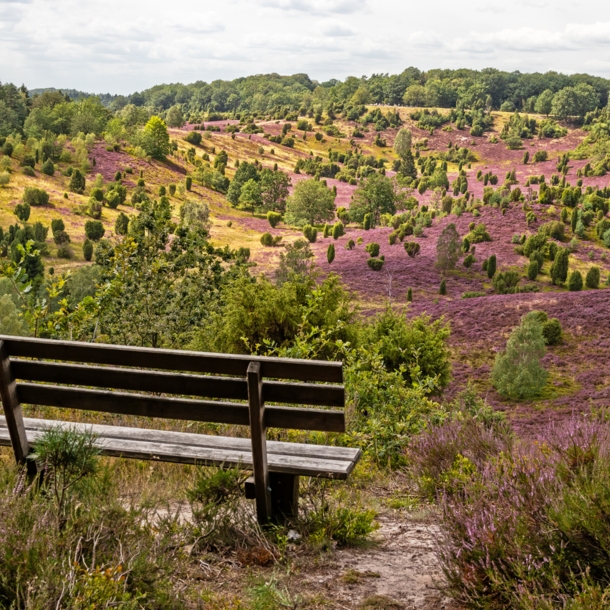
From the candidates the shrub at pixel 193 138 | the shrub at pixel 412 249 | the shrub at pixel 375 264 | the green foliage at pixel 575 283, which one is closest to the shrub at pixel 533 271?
the green foliage at pixel 575 283

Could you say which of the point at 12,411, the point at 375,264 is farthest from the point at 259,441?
the point at 375,264

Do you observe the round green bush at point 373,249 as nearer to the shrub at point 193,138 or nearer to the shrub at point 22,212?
the shrub at point 22,212

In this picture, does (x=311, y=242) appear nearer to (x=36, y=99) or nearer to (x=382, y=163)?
(x=382, y=163)

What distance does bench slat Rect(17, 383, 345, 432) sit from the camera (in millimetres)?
3021

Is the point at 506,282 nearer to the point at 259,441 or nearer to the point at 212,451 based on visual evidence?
the point at 212,451

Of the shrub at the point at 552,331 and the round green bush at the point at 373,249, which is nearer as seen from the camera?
the shrub at the point at 552,331

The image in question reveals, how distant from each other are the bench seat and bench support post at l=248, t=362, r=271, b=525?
0.10m

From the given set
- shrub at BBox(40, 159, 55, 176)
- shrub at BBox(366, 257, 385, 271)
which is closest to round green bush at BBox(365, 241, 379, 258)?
shrub at BBox(366, 257, 385, 271)

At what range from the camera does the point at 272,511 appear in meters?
3.32

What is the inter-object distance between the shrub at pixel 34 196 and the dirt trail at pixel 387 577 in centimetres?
5229

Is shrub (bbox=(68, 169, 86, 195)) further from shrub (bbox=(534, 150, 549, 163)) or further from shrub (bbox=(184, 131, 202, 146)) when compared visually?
shrub (bbox=(534, 150, 549, 163))

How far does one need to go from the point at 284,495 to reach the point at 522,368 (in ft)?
74.1

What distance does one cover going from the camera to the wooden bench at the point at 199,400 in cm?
283

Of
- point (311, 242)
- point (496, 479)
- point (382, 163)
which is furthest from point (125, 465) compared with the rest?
point (382, 163)
